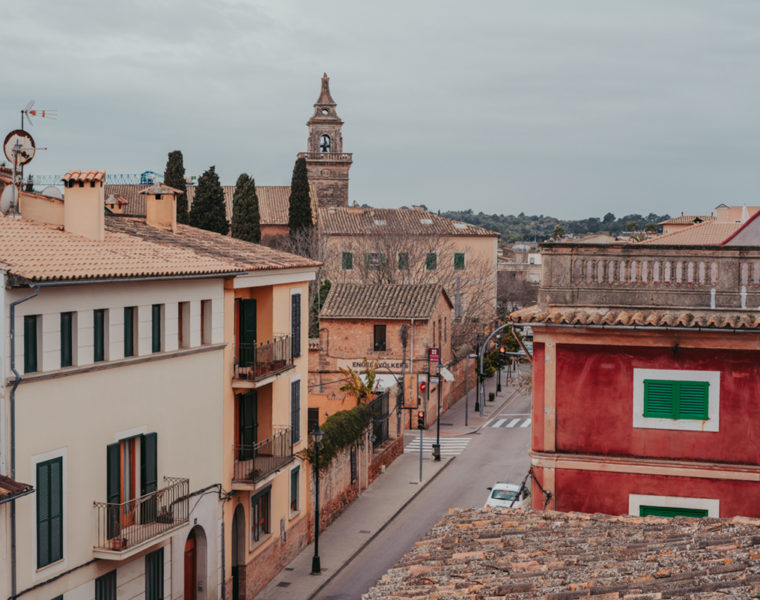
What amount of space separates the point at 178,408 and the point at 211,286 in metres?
3.28

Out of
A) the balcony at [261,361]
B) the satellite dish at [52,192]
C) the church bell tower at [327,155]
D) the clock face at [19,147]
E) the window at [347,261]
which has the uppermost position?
the church bell tower at [327,155]

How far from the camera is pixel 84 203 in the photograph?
21.7 m

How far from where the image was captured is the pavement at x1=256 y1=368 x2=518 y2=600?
27828mm

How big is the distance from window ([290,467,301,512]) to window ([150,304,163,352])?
9.49 meters

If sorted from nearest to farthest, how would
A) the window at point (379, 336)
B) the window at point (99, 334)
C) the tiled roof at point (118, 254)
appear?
the tiled roof at point (118, 254) → the window at point (99, 334) → the window at point (379, 336)

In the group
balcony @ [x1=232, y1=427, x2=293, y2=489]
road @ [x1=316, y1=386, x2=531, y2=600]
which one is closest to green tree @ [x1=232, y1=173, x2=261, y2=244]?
road @ [x1=316, y1=386, x2=531, y2=600]

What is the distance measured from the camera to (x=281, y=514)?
29.1 meters

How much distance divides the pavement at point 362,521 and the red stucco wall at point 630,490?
13.5 metres

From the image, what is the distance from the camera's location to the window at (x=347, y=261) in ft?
249

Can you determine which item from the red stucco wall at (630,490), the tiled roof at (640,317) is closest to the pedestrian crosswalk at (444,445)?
the red stucco wall at (630,490)

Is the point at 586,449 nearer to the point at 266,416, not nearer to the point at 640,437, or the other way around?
the point at 640,437

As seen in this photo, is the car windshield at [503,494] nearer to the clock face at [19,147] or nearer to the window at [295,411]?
the window at [295,411]

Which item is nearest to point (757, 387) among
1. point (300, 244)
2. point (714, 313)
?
point (714, 313)

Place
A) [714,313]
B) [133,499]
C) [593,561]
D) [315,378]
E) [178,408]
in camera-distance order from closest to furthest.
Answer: [593,561], [714,313], [133,499], [178,408], [315,378]
